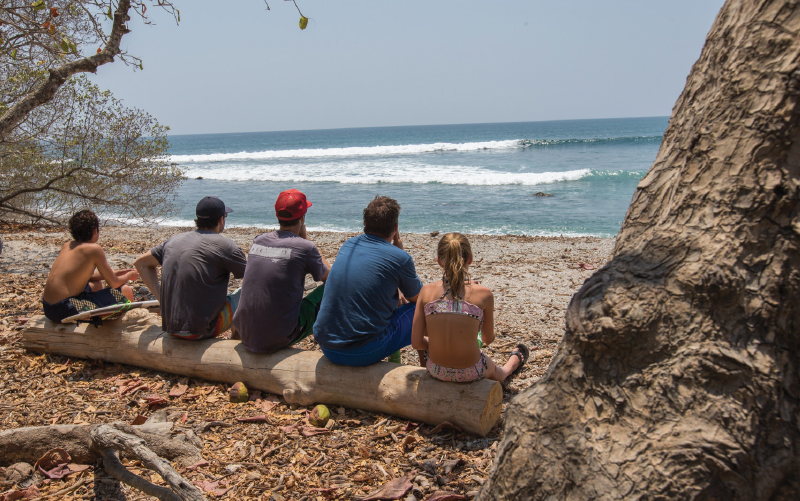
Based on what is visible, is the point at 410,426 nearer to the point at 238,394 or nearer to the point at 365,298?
the point at 365,298

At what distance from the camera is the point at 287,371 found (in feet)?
11.9

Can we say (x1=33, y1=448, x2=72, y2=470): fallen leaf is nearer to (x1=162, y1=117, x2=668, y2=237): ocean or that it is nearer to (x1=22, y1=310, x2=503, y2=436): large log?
(x1=22, y1=310, x2=503, y2=436): large log

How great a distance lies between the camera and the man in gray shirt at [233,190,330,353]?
3707 mm

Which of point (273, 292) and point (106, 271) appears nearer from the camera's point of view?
point (273, 292)

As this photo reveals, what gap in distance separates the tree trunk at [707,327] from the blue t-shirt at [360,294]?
73.2 inches

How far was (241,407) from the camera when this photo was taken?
355 centimetres

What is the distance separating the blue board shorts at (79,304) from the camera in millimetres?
4168

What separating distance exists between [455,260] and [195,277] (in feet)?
6.54

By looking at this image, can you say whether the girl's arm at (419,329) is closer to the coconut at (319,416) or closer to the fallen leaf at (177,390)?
the coconut at (319,416)

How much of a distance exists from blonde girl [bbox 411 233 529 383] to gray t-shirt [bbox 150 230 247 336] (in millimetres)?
1637

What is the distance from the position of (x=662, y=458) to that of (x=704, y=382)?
24cm

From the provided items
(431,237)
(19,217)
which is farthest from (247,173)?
(431,237)

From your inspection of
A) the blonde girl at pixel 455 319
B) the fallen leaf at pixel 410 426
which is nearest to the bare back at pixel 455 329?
the blonde girl at pixel 455 319

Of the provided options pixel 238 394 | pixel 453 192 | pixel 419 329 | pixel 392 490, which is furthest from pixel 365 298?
pixel 453 192
